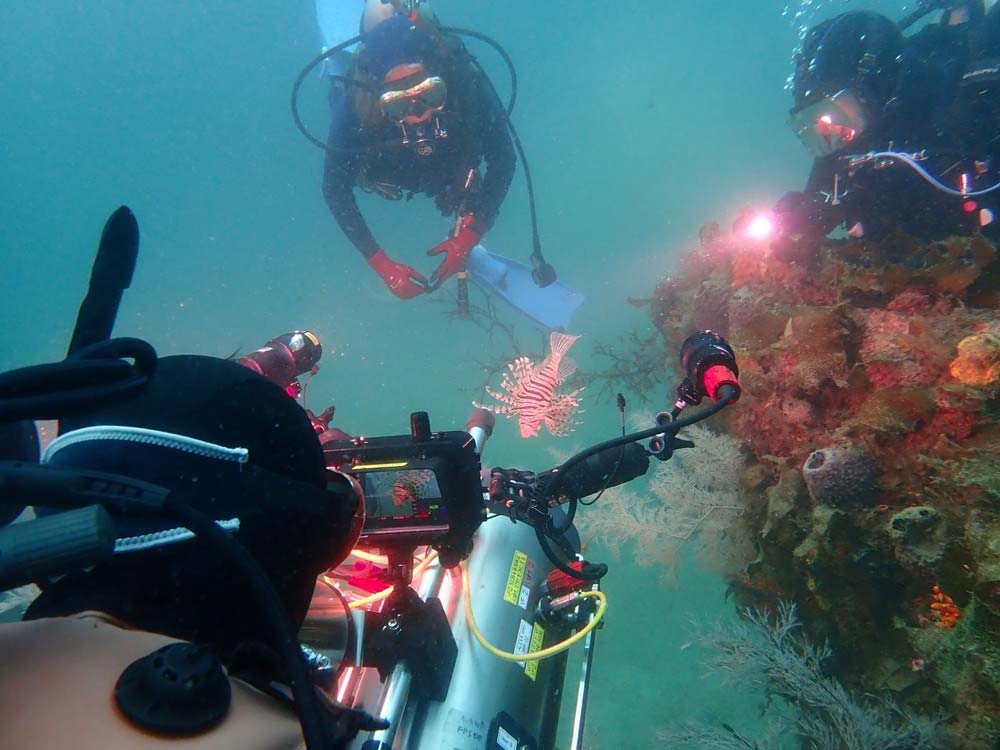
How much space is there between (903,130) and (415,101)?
558 cm

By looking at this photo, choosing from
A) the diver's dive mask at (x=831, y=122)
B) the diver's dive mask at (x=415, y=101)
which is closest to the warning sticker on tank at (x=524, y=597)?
the diver's dive mask at (x=831, y=122)

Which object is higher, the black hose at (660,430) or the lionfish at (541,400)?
the lionfish at (541,400)

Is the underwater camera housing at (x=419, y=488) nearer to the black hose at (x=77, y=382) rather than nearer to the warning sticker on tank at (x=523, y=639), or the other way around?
the warning sticker on tank at (x=523, y=639)

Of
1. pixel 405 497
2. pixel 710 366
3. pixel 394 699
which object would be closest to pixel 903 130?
pixel 710 366

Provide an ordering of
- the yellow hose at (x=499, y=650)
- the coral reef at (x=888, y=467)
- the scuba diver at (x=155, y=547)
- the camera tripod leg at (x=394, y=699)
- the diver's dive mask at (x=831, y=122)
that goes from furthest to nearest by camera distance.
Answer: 1. the diver's dive mask at (x=831, y=122)
2. the coral reef at (x=888, y=467)
3. the yellow hose at (x=499, y=650)
4. the camera tripod leg at (x=394, y=699)
5. the scuba diver at (x=155, y=547)

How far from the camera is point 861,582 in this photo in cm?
341

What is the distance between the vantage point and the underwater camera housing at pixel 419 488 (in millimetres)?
1985

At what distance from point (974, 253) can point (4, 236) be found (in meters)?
91.6

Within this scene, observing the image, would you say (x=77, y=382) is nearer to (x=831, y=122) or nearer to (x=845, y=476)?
(x=845, y=476)

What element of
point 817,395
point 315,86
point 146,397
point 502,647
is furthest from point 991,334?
point 315,86

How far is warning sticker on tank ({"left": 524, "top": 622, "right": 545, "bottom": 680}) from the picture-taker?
8.27 ft

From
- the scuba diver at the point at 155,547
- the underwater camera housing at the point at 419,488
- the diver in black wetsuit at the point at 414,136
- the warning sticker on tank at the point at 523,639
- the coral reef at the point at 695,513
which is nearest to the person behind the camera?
the scuba diver at the point at 155,547

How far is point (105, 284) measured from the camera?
3.60ft

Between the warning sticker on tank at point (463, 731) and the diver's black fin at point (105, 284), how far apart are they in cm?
190
